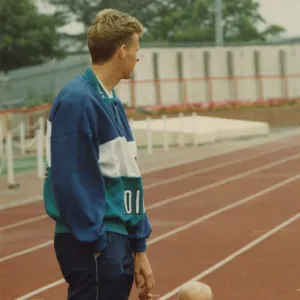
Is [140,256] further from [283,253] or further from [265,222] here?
[265,222]

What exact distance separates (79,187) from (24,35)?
140 feet

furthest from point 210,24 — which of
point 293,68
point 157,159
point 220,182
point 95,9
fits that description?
point 220,182

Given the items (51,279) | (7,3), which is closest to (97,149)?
(51,279)

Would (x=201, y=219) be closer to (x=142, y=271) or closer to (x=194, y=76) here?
(x=142, y=271)

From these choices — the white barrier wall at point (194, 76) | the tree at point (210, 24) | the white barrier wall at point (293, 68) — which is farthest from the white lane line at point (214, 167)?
the tree at point (210, 24)

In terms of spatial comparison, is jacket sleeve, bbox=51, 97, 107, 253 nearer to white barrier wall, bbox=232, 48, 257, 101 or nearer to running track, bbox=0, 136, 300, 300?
running track, bbox=0, 136, 300, 300

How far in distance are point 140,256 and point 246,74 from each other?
48622mm

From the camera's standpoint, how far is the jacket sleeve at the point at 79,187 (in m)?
3.98

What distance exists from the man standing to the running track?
13.3 feet

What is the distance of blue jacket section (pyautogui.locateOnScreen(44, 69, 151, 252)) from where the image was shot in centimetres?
399

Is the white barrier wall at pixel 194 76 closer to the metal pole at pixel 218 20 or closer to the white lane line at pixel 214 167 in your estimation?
the metal pole at pixel 218 20

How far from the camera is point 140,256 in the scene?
427 centimetres

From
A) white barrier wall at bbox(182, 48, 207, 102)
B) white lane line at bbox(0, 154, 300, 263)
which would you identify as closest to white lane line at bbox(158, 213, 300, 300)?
white lane line at bbox(0, 154, 300, 263)

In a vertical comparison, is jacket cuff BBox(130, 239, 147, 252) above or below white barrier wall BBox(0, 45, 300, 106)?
above
